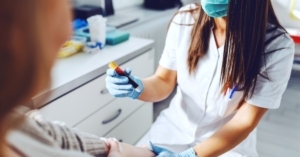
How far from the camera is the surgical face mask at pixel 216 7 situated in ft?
3.09

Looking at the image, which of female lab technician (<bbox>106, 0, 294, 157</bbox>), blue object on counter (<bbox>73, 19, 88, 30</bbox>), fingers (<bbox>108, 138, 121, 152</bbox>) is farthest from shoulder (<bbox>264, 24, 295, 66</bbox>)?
blue object on counter (<bbox>73, 19, 88, 30</bbox>)

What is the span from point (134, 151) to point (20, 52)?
67cm

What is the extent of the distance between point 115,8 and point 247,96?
1.56m

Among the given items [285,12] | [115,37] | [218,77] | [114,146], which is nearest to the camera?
[114,146]

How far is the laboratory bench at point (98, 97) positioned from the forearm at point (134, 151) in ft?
0.97

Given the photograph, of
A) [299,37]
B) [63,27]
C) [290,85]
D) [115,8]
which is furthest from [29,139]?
[290,85]

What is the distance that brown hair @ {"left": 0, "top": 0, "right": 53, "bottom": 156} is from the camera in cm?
30

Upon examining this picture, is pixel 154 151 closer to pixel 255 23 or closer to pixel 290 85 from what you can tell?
pixel 255 23

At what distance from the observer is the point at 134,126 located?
1679mm

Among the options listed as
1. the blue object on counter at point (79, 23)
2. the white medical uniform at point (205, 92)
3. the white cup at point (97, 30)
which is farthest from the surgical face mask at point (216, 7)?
the blue object on counter at point (79, 23)

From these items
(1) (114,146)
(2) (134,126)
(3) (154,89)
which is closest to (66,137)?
(1) (114,146)

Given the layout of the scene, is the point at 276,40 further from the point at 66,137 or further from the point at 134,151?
the point at 66,137

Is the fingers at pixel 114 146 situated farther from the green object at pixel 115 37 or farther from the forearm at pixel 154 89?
the green object at pixel 115 37

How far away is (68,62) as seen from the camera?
131cm
